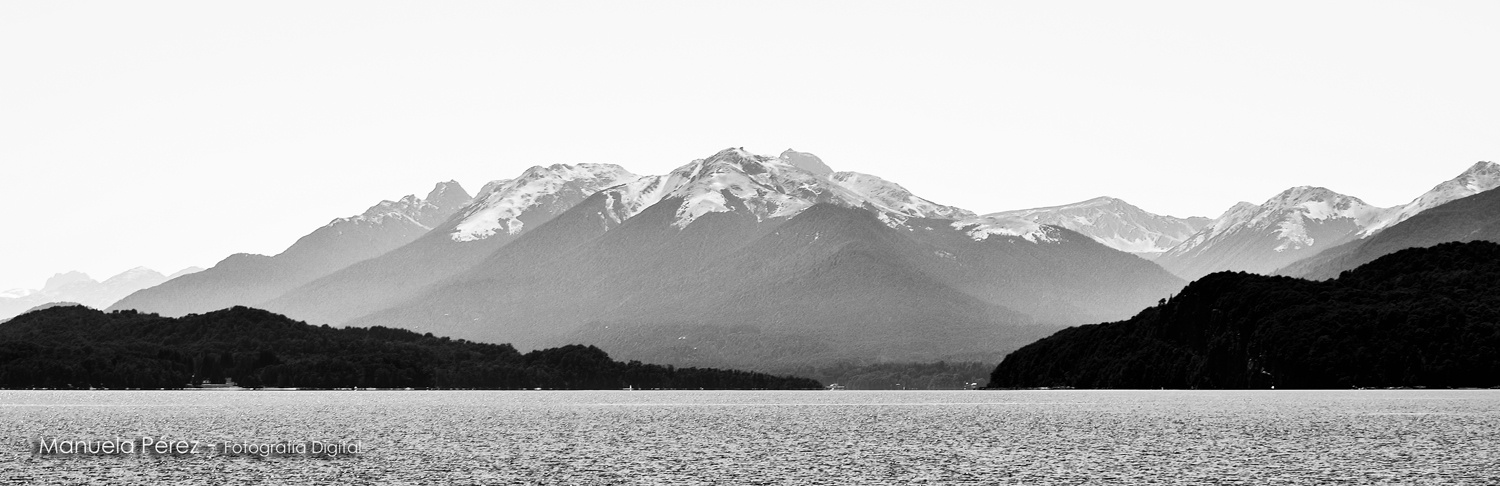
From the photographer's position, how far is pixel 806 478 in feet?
302

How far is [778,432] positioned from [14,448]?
2526 inches

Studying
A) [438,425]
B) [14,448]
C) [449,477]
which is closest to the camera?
[449,477]

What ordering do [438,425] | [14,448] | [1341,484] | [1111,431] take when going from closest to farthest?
[1341,484], [14,448], [1111,431], [438,425]

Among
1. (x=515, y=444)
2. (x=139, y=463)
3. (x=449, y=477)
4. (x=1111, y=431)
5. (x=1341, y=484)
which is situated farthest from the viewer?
(x=1111, y=431)

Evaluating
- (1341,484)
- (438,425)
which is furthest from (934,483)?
(438,425)

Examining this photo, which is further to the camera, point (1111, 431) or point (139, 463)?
point (1111, 431)

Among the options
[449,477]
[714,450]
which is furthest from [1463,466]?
[449,477]

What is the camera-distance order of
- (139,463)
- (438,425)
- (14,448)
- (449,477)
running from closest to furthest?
1. (449,477)
2. (139,463)
3. (14,448)
4. (438,425)

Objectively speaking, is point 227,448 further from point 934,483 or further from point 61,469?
point 934,483

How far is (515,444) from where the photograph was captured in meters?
126

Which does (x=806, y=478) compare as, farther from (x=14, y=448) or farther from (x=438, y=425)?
(x=438, y=425)

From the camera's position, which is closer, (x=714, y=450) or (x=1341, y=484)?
(x=1341, y=484)

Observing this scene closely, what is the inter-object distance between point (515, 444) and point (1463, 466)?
220 feet

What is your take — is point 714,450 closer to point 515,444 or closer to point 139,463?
point 515,444
